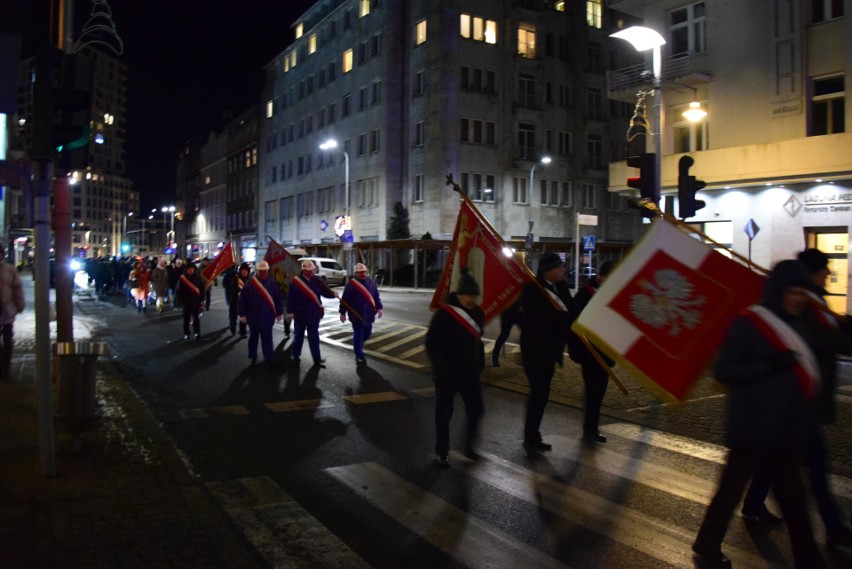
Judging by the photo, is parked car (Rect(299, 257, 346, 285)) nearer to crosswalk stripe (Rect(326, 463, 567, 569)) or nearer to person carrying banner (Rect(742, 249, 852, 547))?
crosswalk stripe (Rect(326, 463, 567, 569))

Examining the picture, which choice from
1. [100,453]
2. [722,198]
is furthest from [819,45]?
[100,453]

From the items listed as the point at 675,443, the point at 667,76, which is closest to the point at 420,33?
the point at 667,76

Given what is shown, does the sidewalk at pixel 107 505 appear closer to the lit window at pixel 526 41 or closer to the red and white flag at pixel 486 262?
the red and white flag at pixel 486 262

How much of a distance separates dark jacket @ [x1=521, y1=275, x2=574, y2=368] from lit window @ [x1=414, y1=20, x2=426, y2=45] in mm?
43139

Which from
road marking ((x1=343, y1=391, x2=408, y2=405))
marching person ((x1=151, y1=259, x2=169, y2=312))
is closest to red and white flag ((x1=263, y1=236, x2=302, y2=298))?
road marking ((x1=343, y1=391, x2=408, y2=405))

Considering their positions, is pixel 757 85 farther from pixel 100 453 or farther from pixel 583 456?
pixel 100 453

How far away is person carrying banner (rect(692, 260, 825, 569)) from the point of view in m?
4.05

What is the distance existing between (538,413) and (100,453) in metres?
4.13

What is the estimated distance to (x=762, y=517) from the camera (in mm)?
5344

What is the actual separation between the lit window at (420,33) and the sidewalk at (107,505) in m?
43.4

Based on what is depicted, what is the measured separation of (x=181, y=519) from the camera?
5.06 meters

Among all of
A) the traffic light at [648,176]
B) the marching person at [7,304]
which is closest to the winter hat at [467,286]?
the traffic light at [648,176]

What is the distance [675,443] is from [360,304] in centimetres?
689

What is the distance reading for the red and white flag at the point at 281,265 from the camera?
1625 cm
